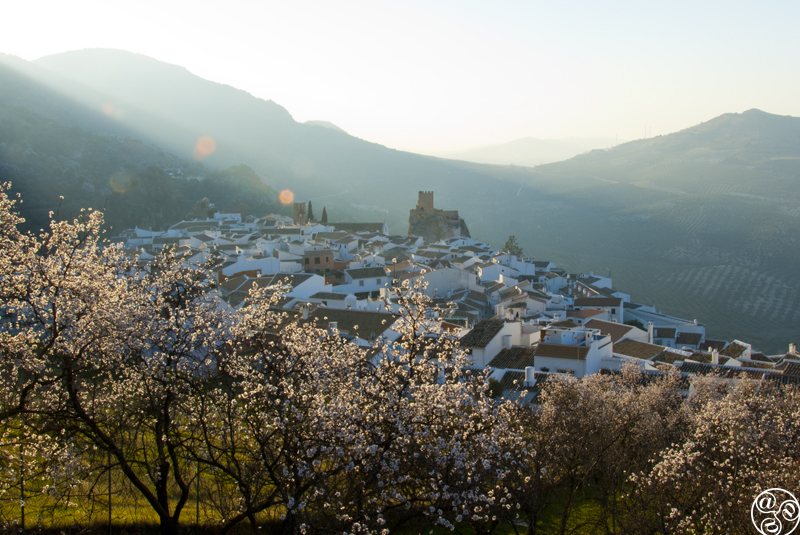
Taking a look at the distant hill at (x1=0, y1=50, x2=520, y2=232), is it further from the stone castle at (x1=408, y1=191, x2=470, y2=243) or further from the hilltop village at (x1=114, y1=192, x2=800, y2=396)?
the hilltop village at (x1=114, y1=192, x2=800, y2=396)

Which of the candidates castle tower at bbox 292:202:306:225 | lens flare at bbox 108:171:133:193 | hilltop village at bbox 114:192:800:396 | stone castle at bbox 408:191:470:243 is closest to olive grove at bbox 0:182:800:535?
hilltop village at bbox 114:192:800:396

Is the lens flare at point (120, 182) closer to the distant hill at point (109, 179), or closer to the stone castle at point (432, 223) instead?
the distant hill at point (109, 179)

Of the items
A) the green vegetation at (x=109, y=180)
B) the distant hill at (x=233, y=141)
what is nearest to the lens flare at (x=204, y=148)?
the distant hill at (x=233, y=141)

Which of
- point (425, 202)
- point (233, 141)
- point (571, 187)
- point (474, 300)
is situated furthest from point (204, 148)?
point (474, 300)

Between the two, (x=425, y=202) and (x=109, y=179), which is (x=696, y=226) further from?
(x=109, y=179)

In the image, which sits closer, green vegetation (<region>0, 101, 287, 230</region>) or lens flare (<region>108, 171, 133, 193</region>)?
green vegetation (<region>0, 101, 287, 230</region>)

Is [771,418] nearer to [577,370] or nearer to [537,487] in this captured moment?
[537,487]
